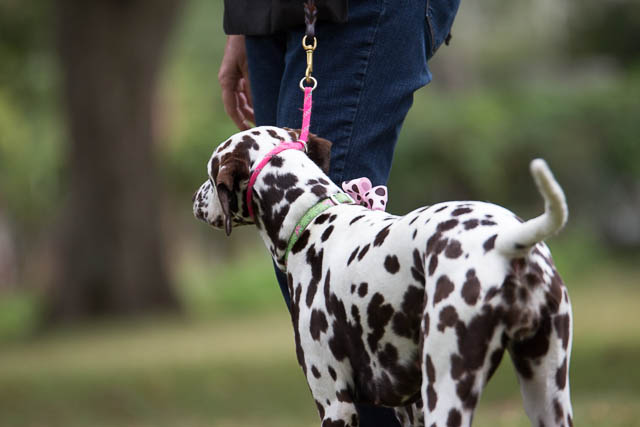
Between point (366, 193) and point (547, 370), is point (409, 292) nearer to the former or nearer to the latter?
point (547, 370)

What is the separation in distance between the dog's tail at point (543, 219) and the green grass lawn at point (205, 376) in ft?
11.8

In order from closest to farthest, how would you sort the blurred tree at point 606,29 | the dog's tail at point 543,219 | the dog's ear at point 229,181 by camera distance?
the dog's tail at point 543,219 → the dog's ear at point 229,181 → the blurred tree at point 606,29

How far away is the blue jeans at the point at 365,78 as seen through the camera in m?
3.26

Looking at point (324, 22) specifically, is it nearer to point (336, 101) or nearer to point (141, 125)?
point (336, 101)

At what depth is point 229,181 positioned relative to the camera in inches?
117

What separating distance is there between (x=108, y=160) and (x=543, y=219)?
12039mm

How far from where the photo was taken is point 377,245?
8.67 feet

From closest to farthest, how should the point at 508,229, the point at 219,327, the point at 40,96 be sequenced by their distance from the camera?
the point at 508,229 < the point at 219,327 < the point at 40,96

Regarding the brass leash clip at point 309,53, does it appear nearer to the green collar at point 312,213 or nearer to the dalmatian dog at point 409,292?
the dalmatian dog at point 409,292

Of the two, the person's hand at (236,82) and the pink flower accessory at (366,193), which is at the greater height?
the person's hand at (236,82)

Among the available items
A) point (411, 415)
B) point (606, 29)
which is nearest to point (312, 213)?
point (411, 415)

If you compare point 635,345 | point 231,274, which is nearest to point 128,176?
point 231,274

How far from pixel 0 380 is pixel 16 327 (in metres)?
5.37

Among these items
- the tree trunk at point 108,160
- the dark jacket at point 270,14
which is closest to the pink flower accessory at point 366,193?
the dark jacket at point 270,14
